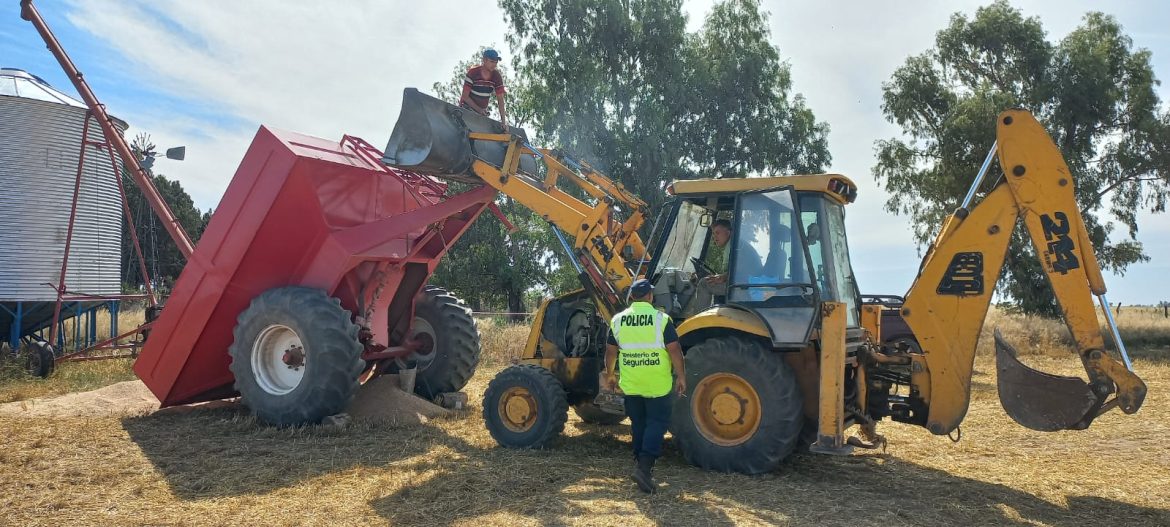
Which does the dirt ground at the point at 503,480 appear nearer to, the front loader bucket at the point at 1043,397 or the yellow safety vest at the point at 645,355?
the front loader bucket at the point at 1043,397

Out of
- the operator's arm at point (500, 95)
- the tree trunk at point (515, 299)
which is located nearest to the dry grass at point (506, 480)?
the operator's arm at point (500, 95)

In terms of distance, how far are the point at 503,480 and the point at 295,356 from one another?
336cm

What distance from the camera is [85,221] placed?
15023 millimetres

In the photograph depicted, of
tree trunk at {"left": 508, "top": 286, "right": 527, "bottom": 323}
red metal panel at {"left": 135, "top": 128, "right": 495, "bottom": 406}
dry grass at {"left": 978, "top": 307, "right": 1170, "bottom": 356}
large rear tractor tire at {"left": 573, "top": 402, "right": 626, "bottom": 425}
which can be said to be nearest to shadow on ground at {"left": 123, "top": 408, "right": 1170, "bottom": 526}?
large rear tractor tire at {"left": 573, "top": 402, "right": 626, "bottom": 425}

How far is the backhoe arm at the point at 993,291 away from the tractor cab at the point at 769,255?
0.75 metres

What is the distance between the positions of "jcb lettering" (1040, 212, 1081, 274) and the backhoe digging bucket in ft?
15.6

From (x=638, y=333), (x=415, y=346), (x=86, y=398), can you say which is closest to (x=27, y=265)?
(x=86, y=398)

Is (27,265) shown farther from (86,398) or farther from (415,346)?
(415,346)

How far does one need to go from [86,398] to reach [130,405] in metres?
0.51

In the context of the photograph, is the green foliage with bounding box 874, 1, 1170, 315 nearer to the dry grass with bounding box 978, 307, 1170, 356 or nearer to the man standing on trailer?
the dry grass with bounding box 978, 307, 1170, 356

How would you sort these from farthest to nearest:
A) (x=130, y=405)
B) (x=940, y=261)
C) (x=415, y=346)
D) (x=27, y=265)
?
1. (x=27, y=265)
2. (x=415, y=346)
3. (x=130, y=405)
4. (x=940, y=261)

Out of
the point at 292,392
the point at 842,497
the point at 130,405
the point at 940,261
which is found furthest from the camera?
the point at 130,405

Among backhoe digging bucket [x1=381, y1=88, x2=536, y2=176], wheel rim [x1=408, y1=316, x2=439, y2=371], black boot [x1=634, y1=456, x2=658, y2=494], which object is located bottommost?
black boot [x1=634, y1=456, x2=658, y2=494]

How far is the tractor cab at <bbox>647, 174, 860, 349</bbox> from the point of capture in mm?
6109
